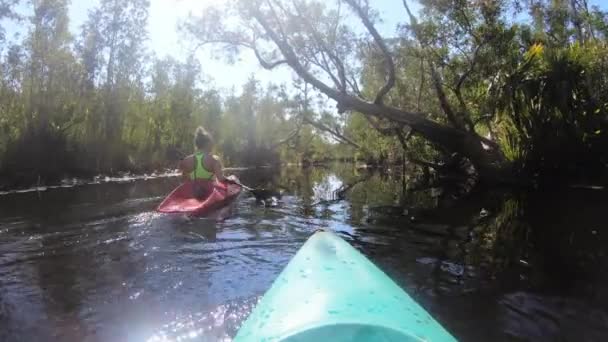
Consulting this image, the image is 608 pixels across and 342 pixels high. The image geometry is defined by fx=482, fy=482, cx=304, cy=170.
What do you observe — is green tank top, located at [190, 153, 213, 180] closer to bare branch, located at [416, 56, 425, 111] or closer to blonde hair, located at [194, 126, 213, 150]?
blonde hair, located at [194, 126, 213, 150]

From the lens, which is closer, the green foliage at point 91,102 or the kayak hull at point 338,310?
the kayak hull at point 338,310

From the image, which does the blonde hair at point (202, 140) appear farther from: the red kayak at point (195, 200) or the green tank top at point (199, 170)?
the red kayak at point (195, 200)

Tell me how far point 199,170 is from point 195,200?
634mm

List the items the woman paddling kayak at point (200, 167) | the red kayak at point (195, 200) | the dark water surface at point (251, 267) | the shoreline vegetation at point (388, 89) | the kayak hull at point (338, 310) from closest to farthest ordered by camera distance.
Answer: the kayak hull at point (338, 310) < the dark water surface at point (251, 267) < the red kayak at point (195, 200) < the woman paddling kayak at point (200, 167) < the shoreline vegetation at point (388, 89)

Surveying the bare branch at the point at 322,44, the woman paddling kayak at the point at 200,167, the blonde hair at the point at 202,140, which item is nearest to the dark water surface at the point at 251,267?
the woman paddling kayak at the point at 200,167

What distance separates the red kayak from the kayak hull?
5.03 metres

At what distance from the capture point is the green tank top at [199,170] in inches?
333

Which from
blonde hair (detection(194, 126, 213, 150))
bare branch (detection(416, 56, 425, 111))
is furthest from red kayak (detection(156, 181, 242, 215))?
bare branch (detection(416, 56, 425, 111))

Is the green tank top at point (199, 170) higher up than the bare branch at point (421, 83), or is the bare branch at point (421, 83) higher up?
the bare branch at point (421, 83)

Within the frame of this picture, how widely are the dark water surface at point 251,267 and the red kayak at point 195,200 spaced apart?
10.9 inches

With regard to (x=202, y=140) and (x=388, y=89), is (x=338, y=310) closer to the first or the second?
(x=202, y=140)

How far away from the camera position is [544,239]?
22.2 feet

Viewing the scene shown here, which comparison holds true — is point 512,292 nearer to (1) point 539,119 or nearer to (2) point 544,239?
(2) point 544,239

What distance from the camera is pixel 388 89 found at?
46.5 feet
